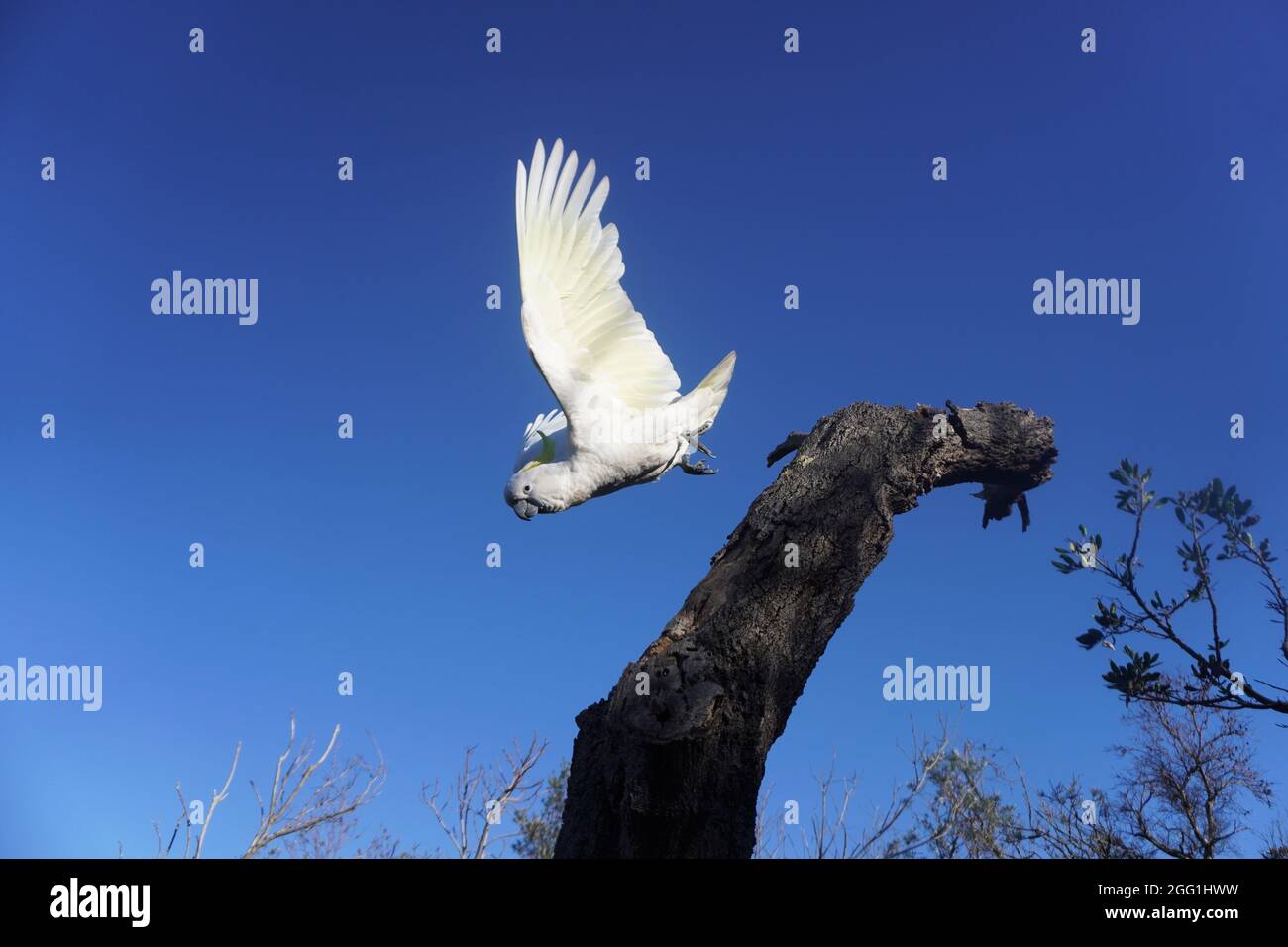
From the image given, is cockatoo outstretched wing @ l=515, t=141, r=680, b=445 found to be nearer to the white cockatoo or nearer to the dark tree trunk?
the white cockatoo

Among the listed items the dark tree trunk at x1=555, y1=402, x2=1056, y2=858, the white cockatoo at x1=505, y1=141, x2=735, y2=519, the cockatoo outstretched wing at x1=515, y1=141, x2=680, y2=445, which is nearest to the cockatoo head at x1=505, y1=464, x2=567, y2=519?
the white cockatoo at x1=505, y1=141, x2=735, y2=519

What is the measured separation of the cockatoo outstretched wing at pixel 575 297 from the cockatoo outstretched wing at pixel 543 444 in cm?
26

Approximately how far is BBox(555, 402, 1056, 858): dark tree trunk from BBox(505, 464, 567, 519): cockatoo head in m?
1.38

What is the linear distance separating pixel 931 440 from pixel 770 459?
1026 millimetres

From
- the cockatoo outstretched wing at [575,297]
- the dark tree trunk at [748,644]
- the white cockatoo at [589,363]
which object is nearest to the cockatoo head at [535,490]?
the white cockatoo at [589,363]

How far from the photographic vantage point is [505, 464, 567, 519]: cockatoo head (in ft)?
16.2

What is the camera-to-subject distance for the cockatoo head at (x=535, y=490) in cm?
494

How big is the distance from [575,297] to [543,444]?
2.90ft

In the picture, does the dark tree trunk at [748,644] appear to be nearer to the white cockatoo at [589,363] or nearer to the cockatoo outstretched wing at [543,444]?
the white cockatoo at [589,363]

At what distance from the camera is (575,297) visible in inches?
190
